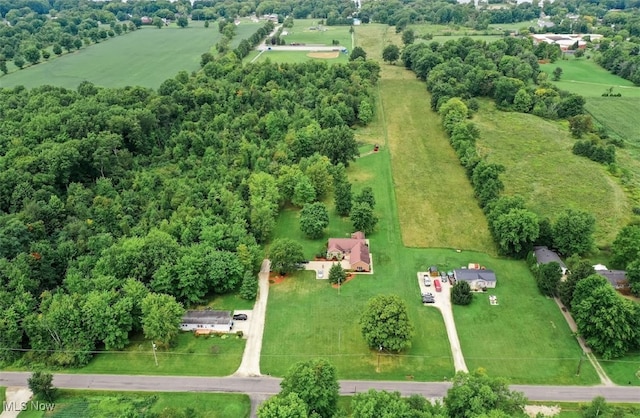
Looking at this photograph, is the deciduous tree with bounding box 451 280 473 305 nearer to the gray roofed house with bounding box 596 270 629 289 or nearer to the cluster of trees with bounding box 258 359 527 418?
the cluster of trees with bounding box 258 359 527 418

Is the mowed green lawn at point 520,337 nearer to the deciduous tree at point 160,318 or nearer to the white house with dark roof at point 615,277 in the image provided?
the white house with dark roof at point 615,277

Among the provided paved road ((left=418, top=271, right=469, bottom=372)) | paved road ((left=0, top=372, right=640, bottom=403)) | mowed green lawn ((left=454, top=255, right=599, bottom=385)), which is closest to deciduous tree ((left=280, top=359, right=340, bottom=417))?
paved road ((left=0, top=372, right=640, bottom=403))

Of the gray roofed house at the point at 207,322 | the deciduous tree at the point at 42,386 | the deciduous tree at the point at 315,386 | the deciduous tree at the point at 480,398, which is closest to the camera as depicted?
the deciduous tree at the point at 480,398

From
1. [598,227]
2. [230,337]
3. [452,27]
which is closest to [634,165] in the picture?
[598,227]

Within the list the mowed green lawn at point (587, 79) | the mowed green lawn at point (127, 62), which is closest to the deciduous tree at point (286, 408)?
the mowed green lawn at point (127, 62)

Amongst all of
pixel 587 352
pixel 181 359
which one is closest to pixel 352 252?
pixel 181 359

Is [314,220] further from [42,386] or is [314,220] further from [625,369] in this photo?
[625,369]
